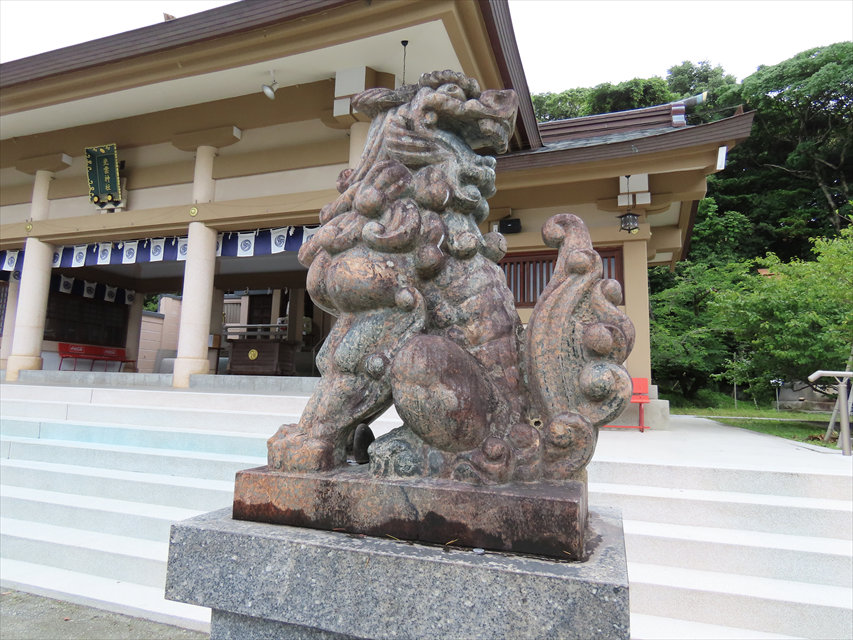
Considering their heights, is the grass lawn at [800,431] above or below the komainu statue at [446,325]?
below

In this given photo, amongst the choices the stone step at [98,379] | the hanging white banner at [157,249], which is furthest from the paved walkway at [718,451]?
the hanging white banner at [157,249]

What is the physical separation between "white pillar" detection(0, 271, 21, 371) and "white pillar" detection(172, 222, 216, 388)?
18.5 ft

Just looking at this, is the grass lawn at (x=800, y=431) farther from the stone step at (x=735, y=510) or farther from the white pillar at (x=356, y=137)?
the white pillar at (x=356, y=137)

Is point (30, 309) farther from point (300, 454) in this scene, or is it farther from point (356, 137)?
point (300, 454)

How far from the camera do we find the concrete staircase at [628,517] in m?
2.18

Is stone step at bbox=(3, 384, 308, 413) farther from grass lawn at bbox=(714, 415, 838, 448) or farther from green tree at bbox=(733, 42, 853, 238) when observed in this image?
green tree at bbox=(733, 42, 853, 238)

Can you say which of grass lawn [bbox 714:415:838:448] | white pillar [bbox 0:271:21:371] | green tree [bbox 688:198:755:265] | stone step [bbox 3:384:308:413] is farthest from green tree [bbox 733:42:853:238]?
white pillar [bbox 0:271:21:371]

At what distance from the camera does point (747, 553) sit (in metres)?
2.33

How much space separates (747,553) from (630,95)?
20945 mm

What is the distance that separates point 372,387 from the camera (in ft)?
4.57

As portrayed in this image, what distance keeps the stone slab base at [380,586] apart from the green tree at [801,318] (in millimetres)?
6166

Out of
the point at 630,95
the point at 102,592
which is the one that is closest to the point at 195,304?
the point at 102,592

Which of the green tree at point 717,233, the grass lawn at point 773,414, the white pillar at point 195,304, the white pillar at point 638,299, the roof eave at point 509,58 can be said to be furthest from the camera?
the green tree at point 717,233

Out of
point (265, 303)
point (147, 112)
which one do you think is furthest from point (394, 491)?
point (265, 303)
